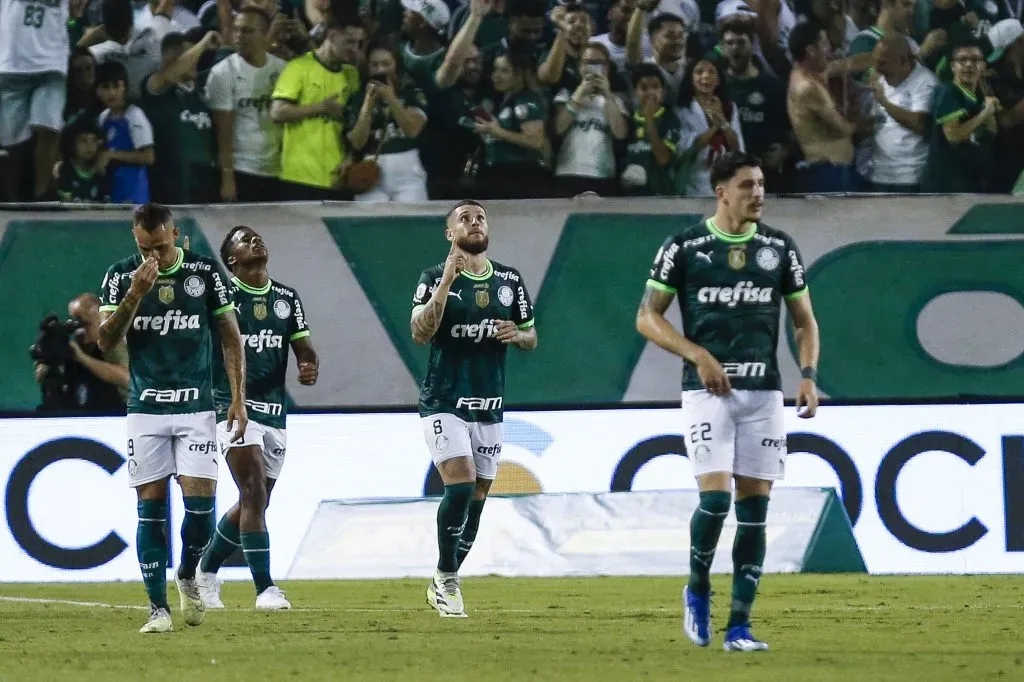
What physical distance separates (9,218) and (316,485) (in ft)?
13.4

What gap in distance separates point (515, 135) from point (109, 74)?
3.60 m

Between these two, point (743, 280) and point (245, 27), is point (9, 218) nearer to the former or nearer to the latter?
point (245, 27)

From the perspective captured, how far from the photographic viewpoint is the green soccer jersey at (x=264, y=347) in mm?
10023

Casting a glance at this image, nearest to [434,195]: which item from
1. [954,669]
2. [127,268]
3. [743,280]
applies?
[127,268]

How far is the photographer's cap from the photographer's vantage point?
48.8 feet

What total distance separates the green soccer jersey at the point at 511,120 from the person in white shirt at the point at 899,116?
3.00 metres

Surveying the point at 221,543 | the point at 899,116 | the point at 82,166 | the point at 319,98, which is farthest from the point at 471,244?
the point at 899,116

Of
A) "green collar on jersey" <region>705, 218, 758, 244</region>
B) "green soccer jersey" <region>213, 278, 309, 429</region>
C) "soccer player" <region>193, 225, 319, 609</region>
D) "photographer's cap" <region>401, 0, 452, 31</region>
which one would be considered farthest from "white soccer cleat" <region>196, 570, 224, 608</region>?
"photographer's cap" <region>401, 0, 452, 31</region>

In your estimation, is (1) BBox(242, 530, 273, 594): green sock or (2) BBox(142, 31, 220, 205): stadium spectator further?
(2) BBox(142, 31, 220, 205): stadium spectator

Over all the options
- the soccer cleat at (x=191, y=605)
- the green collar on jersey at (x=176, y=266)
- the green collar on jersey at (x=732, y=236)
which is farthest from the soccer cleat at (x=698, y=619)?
the green collar on jersey at (x=176, y=266)

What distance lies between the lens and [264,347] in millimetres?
10109

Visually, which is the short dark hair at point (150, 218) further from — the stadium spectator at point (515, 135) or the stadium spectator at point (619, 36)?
the stadium spectator at point (619, 36)

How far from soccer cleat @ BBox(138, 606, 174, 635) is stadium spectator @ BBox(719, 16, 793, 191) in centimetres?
803

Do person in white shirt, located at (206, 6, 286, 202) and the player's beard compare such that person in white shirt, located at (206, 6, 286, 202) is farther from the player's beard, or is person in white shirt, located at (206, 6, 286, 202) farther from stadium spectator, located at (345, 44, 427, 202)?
the player's beard
